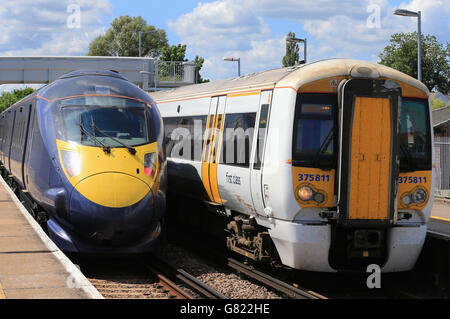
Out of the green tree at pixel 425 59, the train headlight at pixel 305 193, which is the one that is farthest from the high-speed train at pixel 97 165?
the green tree at pixel 425 59

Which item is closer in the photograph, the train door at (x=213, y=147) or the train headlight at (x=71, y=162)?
the train headlight at (x=71, y=162)

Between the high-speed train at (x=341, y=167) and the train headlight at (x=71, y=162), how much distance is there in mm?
2643

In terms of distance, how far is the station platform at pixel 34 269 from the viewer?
7594 mm

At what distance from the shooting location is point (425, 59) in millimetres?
77812

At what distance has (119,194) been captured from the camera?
9.91 meters

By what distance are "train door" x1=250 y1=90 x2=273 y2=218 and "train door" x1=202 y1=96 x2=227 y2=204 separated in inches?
63.7

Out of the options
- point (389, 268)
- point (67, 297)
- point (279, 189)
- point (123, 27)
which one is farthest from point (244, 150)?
point (123, 27)

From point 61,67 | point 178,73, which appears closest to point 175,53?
point 178,73

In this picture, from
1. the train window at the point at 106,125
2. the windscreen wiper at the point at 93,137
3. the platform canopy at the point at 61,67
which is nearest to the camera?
the windscreen wiper at the point at 93,137

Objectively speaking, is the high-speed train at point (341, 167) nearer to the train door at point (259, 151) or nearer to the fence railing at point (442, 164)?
the train door at point (259, 151)

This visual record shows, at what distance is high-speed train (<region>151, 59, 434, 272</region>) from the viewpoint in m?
9.09

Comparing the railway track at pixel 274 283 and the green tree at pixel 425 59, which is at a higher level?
the green tree at pixel 425 59

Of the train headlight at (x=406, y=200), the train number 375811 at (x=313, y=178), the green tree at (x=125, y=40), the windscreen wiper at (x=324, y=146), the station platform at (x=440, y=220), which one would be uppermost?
the green tree at (x=125, y=40)

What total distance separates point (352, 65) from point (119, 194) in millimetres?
3923
